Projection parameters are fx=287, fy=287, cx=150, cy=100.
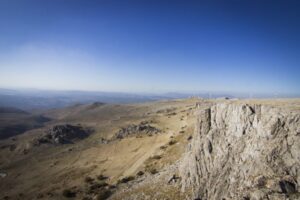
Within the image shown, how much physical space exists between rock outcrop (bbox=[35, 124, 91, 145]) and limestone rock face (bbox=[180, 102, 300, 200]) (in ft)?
258

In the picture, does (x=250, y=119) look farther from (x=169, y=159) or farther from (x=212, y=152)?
(x=169, y=159)

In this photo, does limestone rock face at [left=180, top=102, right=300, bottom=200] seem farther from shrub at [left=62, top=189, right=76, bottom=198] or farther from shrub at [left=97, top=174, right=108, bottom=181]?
shrub at [left=97, top=174, right=108, bottom=181]

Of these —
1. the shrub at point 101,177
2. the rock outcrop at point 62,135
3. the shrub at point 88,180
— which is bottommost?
the rock outcrop at point 62,135

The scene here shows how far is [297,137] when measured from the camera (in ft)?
77.1

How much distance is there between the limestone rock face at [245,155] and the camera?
23.0 metres

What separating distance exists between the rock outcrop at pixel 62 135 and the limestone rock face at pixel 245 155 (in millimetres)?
78595

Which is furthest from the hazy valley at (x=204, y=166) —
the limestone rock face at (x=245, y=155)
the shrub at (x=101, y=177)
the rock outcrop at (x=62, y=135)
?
the rock outcrop at (x=62, y=135)

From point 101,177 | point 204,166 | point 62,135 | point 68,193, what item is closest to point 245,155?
point 204,166

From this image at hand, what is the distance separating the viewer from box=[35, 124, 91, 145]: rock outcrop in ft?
338

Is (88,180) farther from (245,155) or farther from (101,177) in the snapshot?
(245,155)

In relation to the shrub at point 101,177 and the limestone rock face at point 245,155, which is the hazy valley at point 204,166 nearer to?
the limestone rock face at point 245,155

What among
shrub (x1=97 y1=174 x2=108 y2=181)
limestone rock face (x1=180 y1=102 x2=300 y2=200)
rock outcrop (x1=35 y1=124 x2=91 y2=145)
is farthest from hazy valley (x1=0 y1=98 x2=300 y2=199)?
rock outcrop (x1=35 y1=124 x2=91 y2=145)

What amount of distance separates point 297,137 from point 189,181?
13175 mm

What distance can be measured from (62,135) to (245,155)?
294 ft
